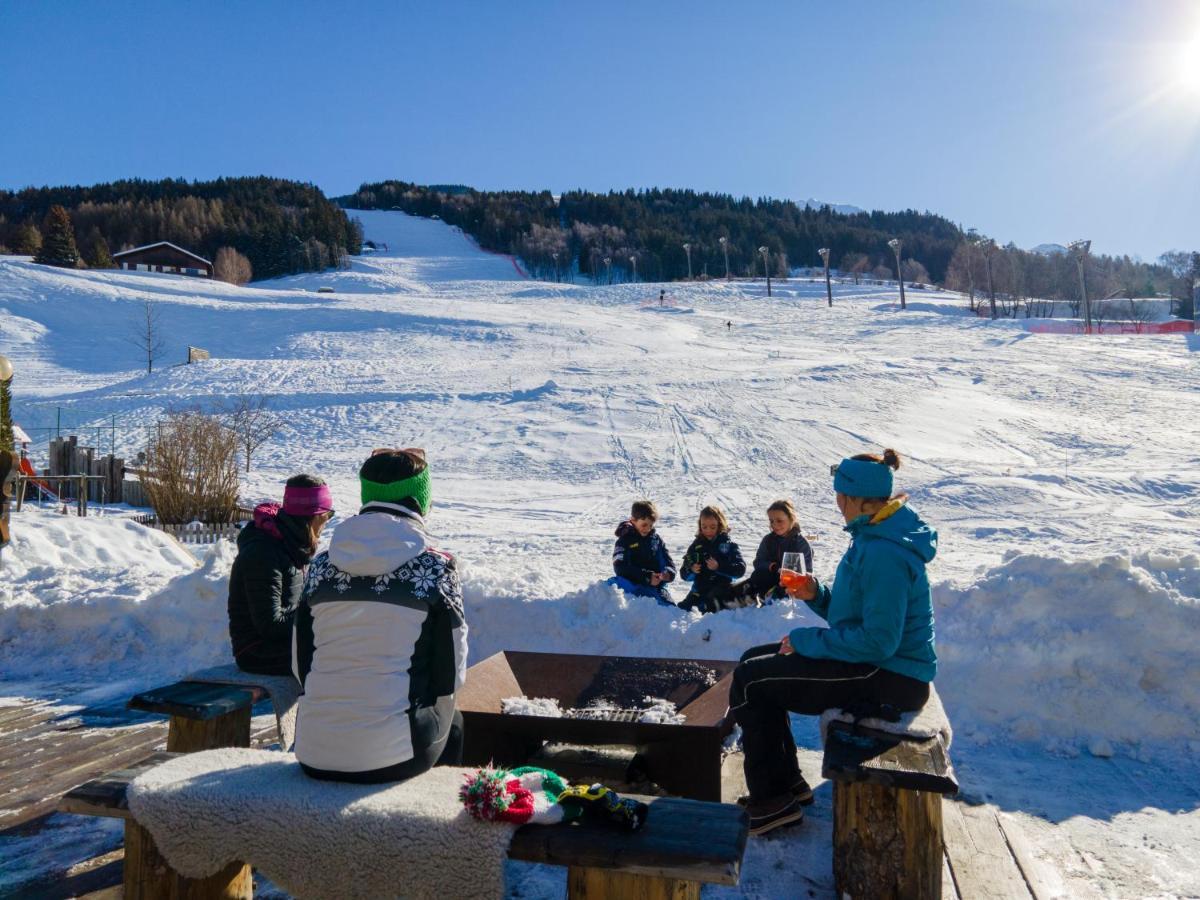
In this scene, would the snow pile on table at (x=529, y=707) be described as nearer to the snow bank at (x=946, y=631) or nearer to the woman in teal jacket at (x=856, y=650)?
the woman in teal jacket at (x=856, y=650)

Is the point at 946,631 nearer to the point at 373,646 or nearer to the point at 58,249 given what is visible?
the point at 373,646

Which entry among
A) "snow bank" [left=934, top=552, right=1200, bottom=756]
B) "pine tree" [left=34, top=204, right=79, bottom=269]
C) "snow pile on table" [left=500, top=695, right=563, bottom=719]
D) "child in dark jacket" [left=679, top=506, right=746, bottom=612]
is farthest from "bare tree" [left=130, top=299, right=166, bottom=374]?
"snow bank" [left=934, top=552, right=1200, bottom=756]

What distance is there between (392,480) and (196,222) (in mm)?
99273

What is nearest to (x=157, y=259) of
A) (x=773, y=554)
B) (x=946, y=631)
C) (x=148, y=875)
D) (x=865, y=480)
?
(x=773, y=554)

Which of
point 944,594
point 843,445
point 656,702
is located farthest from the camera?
point 843,445

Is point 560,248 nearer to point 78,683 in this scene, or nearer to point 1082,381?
point 1082,381

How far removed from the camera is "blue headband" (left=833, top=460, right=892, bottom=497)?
11.7 ft

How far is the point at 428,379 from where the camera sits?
87.8ft

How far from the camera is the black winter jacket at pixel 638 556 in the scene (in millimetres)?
7277

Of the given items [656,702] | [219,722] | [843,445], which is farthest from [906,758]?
[843,445]

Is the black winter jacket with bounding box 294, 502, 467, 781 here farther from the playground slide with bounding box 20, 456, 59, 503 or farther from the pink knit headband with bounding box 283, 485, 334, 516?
the playground slide with bounding box 20, 456, 59, 503

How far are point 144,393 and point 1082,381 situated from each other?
1082 inches

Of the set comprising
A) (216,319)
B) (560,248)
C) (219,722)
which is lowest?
(219,722)

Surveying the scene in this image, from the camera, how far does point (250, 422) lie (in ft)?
68.0
